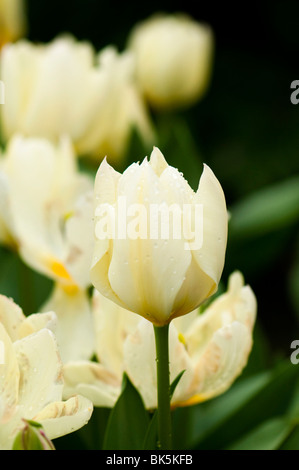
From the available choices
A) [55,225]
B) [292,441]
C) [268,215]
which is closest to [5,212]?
[55,225]

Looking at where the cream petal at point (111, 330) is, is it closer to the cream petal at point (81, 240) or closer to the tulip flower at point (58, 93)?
the cream petal at point (81, 240)

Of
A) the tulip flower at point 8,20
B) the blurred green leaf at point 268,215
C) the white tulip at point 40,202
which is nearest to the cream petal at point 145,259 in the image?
the white tulip at point 40,202

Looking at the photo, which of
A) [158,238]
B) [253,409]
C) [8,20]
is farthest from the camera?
[8,20]

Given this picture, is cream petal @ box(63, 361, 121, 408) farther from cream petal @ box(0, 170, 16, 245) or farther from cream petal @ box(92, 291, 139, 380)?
cream petal @ box(0, 170, 16, 245)

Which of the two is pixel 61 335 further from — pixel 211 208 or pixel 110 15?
pixel 110 15

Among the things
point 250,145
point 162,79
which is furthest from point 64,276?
point 250,145

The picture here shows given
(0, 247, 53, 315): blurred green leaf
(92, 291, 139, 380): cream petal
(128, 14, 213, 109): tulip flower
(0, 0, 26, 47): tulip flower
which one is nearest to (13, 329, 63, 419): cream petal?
(92, 291, 139, 380): cream petal

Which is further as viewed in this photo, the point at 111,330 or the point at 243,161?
the point at 243,161

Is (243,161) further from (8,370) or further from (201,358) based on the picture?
→ (8,370)
